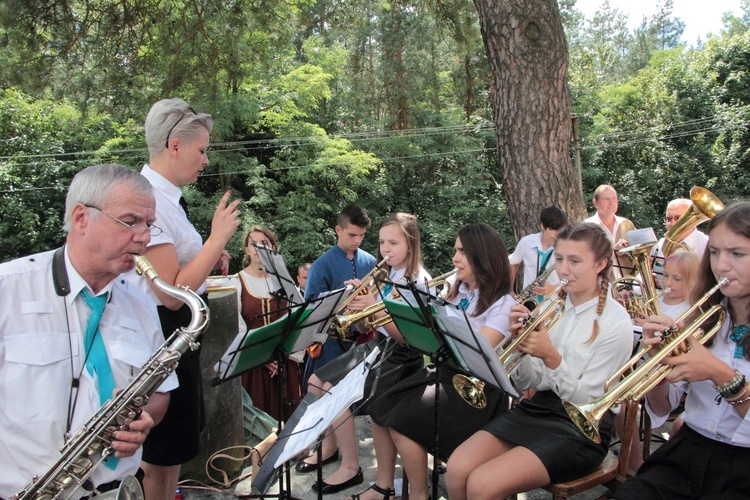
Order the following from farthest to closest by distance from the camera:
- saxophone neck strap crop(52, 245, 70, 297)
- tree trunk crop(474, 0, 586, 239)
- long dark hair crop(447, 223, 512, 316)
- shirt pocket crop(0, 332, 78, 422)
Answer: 1. tree trunk crop(474, 0, 586, 239)
2. long dark hair crop(447, 223, 512, 316)
3. saxophone neck strap crop(52, 245, 70, 297)
4. shirt pocket crop(0, 332, 78, 422)

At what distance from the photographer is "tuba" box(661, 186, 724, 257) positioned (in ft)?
13.6

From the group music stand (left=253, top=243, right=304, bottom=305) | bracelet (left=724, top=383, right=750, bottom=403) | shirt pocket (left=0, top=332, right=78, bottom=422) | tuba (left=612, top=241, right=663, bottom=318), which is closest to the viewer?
shirt pocket (left=0, top=332, right=78, bottom=422)

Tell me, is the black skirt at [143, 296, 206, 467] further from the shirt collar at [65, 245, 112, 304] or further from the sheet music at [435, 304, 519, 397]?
the sheet music at [435, 304, 519, 397]

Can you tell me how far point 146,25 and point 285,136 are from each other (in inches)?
536

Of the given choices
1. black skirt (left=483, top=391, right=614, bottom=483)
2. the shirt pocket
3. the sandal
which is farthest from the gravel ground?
the shirt pocket

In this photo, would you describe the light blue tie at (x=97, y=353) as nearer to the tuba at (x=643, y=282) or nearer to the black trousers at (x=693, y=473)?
the black trousers at (x=693, y=473)

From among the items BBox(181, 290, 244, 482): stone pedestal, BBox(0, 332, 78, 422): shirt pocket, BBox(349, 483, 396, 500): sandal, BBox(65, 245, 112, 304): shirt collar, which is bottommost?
BBox(349, 483, 396, 500): sandal

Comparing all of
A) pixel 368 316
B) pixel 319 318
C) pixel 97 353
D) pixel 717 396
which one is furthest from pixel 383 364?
pixel 97 353

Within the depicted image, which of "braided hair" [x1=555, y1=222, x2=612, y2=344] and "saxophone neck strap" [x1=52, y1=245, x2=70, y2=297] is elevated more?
"saxophone neck strap" [x1=52, y1=245, x2=70, y2=297]

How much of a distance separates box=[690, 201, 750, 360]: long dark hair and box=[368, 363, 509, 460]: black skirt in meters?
1.12

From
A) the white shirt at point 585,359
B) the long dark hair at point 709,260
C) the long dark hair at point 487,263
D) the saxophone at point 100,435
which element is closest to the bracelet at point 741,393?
the long dark hair at point 709,260

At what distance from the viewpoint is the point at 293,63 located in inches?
845

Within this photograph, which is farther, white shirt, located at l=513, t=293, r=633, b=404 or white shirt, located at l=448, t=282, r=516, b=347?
white shirt, located at l=448, t=282, r=516, b=347

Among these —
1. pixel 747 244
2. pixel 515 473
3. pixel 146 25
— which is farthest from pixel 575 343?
pixel 146 25
